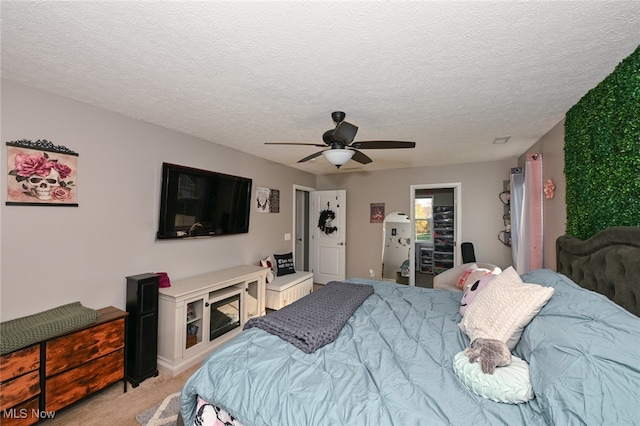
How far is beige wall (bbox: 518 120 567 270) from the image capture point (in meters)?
2.48

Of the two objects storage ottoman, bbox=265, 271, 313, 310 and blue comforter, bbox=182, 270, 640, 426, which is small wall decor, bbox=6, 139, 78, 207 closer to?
blue comforter, bbox=182, 270, 640, 426

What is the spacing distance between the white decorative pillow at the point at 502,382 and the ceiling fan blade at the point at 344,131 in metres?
1.65

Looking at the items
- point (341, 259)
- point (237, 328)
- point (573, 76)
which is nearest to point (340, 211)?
point (341, 259)

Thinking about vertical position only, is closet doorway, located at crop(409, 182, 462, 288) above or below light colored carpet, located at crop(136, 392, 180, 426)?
above

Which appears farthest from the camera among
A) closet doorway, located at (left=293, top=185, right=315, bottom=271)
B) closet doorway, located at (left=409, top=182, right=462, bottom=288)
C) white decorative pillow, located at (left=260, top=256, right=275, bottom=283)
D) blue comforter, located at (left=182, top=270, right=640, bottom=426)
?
closet doorway, located at (left=409, top=182, right=462, bottom=288)

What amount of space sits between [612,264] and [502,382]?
1.08m

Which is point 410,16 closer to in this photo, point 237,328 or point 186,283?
point 186,283

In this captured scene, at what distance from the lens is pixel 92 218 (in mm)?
2324

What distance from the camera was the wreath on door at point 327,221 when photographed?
5.51 metres

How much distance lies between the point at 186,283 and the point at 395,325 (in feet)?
7.31

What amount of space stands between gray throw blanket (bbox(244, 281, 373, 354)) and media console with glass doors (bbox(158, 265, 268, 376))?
44.8 inches

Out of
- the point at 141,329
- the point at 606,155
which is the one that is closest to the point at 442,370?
the point at 606,155

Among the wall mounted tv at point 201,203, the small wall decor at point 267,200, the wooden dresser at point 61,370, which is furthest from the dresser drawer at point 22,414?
the small wall decor at point 267,200

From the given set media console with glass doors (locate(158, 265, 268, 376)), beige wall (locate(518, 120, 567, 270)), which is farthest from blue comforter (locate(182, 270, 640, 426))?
media console with glass doors (locate(158, 265, 268, 376))
